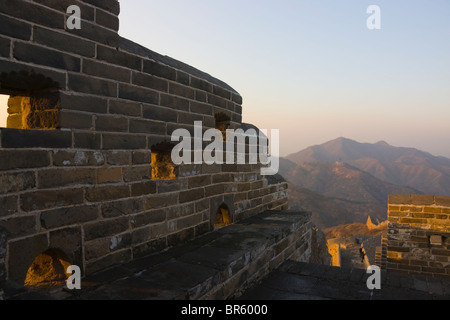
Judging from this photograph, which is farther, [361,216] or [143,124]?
[361,216]

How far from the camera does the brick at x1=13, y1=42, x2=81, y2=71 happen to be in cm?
243

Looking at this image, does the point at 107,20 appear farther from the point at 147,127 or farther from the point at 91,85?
the point at 147,127

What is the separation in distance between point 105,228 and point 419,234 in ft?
24.3

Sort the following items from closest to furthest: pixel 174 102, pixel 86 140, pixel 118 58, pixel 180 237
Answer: pixel 86 140 < pixel 118 58 < pixel 174 102 < pixel 180 237

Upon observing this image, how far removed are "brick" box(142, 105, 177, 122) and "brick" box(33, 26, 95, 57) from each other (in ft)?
2.79

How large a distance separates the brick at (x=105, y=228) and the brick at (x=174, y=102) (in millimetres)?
1488

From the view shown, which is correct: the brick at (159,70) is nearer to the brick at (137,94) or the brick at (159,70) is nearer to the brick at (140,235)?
the brick at (137,94)

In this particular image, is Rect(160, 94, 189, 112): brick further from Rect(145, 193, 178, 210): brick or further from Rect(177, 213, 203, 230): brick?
Rect(177, 213, 203, 230): brick

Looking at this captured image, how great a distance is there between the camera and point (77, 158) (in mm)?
2861

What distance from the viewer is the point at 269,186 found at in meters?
7.33

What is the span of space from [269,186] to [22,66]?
18.7 ft

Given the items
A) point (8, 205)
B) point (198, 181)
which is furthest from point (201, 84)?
point (8, 205)

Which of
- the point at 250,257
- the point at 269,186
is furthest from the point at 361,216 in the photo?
the point at 250,257
